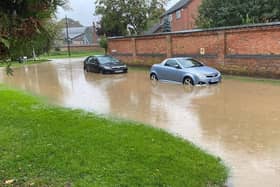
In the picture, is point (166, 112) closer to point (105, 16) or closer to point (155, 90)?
point (155, 90)

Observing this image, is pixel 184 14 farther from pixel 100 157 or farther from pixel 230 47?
pixel 100 157

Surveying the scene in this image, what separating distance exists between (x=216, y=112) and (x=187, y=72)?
6.84 metres

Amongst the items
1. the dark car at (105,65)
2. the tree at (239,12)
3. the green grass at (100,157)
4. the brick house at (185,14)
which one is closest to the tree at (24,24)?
the green grass at (100,157)

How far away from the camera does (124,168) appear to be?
5.80 metres

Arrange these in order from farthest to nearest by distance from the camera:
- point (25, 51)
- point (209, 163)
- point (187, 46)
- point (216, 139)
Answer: point (187, 46) < point (216, 139) < point (209, 163) < point (25, 51)

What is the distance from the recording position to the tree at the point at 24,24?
14.7 ft

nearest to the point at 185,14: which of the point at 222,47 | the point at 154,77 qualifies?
the point at 222,47

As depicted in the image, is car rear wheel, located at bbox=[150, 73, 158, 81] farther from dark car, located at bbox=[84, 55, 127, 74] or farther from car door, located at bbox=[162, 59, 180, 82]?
dark car, located at bbox=[84, 55, 127, 74]

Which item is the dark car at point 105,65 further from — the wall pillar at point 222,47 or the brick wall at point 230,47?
the wall pillar at point 222,47

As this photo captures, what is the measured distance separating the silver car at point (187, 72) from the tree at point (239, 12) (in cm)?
1109

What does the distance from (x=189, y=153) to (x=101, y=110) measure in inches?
248

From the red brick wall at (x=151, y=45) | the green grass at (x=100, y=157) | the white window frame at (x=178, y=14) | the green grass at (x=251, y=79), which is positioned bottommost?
the green grass at (x=251, y=79)

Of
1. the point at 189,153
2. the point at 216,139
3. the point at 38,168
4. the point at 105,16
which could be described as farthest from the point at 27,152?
the point at 105,16

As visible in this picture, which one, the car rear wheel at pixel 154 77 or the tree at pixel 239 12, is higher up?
the tree at pixel 239 12
